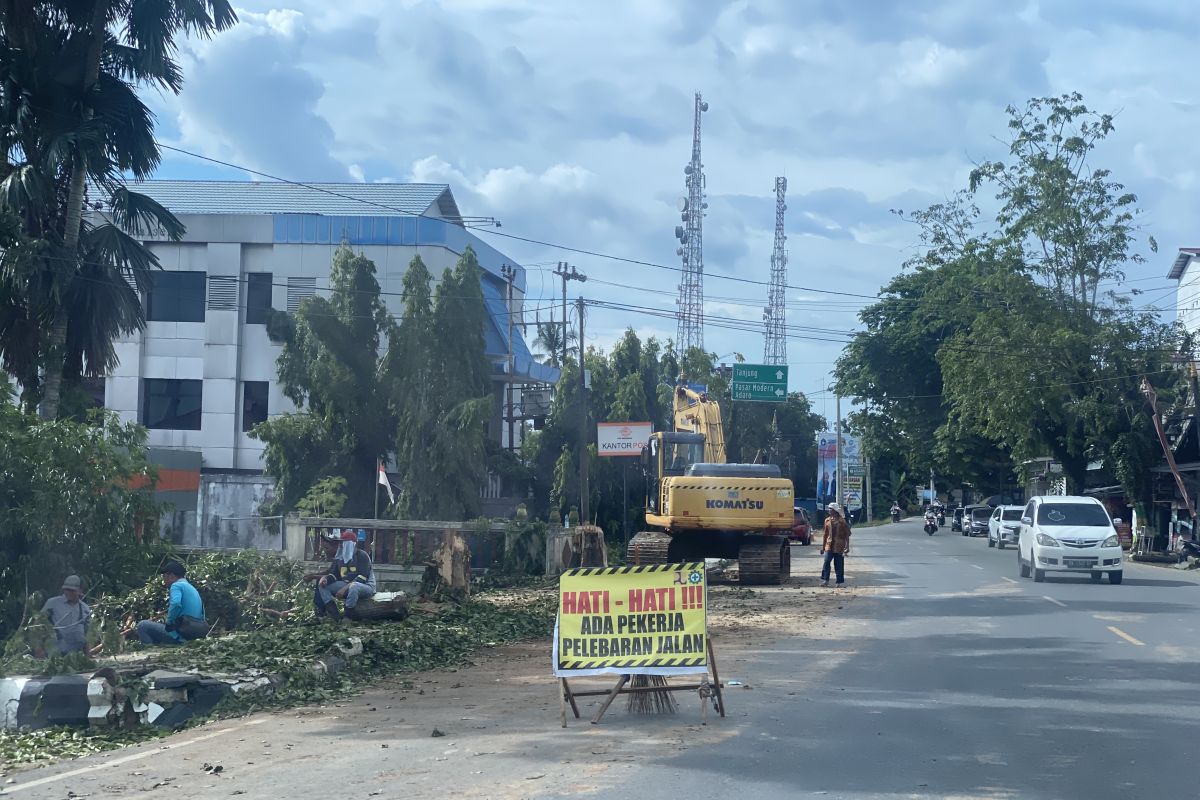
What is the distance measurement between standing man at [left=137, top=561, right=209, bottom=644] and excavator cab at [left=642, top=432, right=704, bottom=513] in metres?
16.0

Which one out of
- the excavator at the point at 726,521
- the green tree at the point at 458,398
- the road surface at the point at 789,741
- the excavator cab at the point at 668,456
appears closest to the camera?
the road surface at the point at 789,741

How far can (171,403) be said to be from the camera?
153ft

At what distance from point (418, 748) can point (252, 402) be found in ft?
128

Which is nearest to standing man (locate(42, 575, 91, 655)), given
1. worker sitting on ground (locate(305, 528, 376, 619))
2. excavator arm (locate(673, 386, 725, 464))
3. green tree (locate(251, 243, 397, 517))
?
worker sitting on ground (locate(305, 528, 376, 619))

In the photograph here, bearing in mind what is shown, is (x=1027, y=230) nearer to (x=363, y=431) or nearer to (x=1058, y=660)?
(x=363, y=431)

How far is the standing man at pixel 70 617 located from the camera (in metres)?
13.4

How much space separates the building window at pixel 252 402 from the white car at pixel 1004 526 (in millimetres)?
28785

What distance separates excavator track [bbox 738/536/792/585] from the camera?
90.3 ft

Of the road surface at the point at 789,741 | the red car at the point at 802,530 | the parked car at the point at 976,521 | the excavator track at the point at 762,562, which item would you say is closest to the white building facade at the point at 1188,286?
the parked car at the point at 976,521

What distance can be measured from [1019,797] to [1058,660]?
6996 millimetres

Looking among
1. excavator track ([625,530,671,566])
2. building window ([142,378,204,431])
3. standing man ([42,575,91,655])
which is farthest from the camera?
building window ([142,378,204,431])

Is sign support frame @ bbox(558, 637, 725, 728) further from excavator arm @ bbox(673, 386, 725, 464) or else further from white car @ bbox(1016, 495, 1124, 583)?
excavator arm @ bbox(673, 386, 725, 464)

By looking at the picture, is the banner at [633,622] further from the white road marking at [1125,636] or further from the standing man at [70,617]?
the white road marking at [1125,636]

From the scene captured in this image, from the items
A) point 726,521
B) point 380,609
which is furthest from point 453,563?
point 726,521
